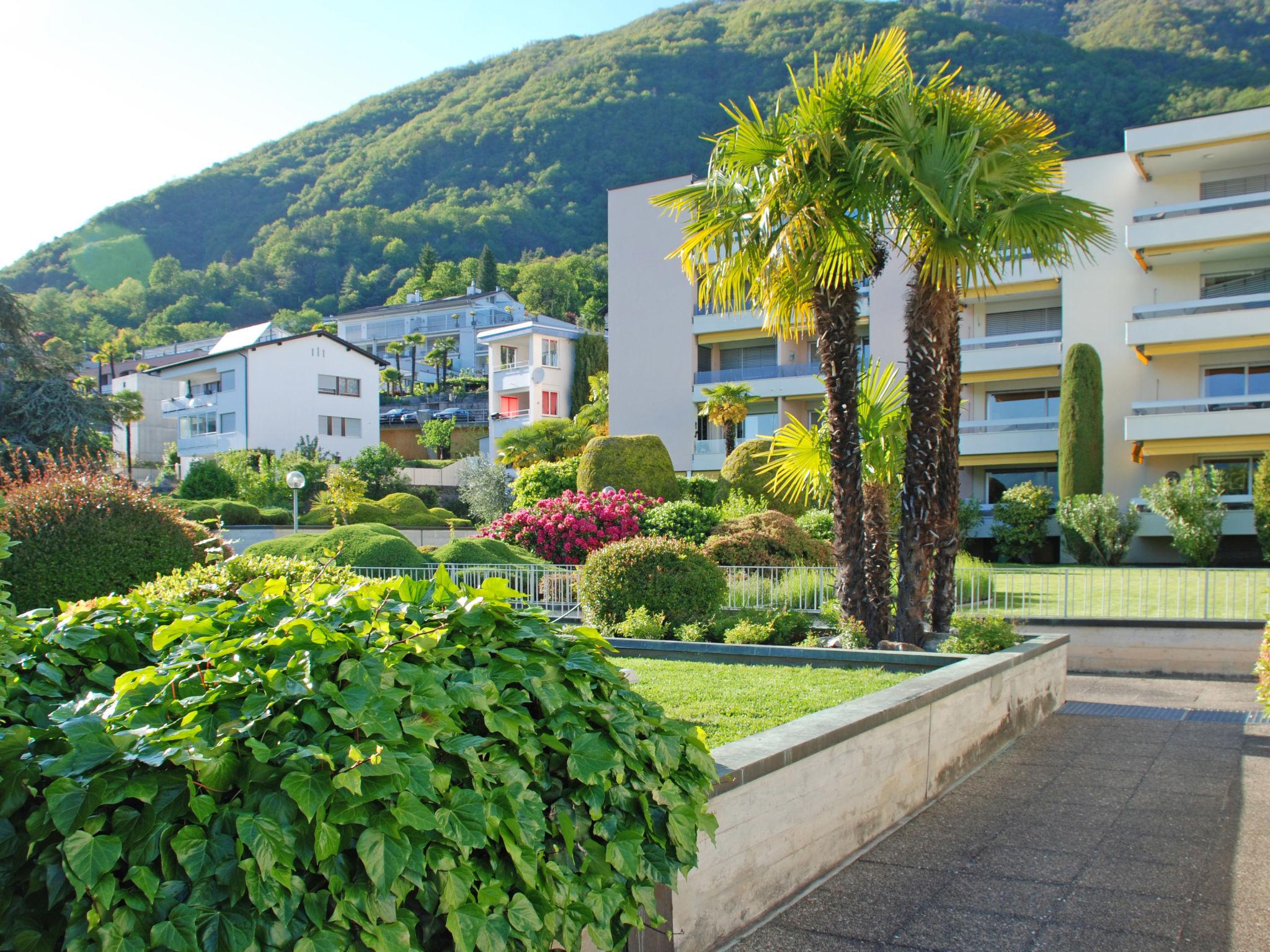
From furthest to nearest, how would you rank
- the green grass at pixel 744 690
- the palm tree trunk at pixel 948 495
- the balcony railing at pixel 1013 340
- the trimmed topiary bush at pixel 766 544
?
1. the balcony railing at pixel 1013 340
2. the trimmed topiary bush at pixel 766 544
3. the palm tree trunk at pixel 948 495
4. the green grass at pixel 744 690

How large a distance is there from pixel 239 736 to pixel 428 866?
587 millimetres

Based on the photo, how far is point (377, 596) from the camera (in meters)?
3.11

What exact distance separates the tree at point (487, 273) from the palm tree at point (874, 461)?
289 feet

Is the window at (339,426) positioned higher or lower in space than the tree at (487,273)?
lower

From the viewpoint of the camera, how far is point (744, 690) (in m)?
7.25

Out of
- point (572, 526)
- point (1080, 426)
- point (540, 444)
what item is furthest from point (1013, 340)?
point (572, 526)

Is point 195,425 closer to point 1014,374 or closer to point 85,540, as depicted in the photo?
point 1014,374

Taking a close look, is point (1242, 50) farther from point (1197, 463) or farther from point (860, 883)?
point (860, 883)

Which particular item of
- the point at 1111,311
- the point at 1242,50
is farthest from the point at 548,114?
the point at 1111,311

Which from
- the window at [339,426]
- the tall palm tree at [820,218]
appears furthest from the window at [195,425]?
the tall palm tree at [820,218]

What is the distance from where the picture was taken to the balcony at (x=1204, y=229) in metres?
28.1

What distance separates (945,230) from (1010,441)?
950 inches

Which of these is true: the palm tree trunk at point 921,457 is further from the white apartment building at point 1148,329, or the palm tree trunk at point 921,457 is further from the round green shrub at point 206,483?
the round green shrub at point 206,483

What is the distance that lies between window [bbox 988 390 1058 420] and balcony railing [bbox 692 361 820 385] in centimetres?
647
